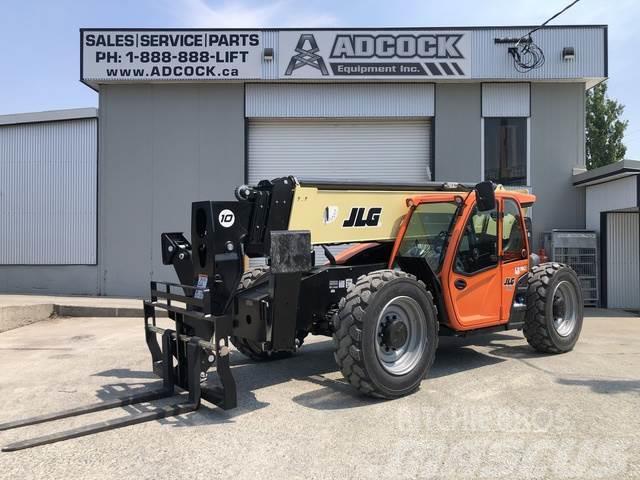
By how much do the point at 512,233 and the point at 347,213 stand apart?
9.10 ft

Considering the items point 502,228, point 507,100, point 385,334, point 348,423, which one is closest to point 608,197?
point 507,100

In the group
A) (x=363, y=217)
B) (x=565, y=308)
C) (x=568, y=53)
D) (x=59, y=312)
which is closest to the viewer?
(x=363, y=217)

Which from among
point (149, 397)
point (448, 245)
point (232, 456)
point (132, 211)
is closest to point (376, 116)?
point (132, 211)

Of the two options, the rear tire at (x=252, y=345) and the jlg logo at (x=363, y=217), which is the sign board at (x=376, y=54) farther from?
the jlg logo at (x=363, y=217)

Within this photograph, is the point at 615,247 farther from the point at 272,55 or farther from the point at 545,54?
the point at 272,55

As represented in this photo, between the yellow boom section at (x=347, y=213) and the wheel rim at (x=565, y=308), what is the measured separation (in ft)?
9.31

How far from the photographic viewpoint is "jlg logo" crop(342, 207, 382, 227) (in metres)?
6.07

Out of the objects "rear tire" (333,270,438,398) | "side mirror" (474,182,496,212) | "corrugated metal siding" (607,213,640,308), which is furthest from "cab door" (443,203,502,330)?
"corrugated metal siding" (607,213,640,308)

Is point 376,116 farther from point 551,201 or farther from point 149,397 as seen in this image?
point 149,397

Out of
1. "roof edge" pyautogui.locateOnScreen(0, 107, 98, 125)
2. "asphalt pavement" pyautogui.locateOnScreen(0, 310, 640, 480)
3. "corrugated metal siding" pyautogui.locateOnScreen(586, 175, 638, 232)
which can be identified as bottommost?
"asphalt pavement" pyautogui.locateOnScreen(0, 310, 640, 480)

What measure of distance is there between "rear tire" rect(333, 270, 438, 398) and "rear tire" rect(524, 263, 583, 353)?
2179mm

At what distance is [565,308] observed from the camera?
26.2 ft

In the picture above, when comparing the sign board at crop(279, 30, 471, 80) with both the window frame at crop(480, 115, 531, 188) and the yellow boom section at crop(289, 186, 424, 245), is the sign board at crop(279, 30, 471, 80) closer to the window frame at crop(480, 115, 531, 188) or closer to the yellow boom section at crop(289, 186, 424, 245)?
the window frame at crop(480, 115, 531, 188)

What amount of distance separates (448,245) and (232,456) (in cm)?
361
